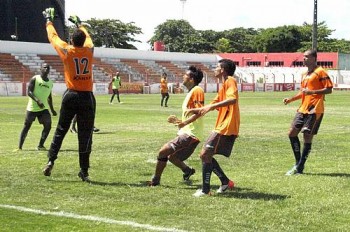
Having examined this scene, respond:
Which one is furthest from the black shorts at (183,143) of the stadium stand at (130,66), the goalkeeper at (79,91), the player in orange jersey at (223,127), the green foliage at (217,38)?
the green foliage at (217,38)

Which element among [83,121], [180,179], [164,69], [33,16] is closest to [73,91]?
[83,121]

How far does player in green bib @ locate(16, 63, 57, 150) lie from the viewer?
43.3 ft

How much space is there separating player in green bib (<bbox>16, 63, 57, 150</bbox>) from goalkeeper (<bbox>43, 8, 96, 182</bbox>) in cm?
399

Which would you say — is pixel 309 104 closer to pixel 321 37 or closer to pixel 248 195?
pixel 248 195

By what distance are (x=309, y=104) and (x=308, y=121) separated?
0.29 metres

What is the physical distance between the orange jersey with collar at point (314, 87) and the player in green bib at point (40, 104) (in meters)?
5.36

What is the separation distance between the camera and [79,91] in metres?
9.07

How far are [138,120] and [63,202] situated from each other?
14.9 m

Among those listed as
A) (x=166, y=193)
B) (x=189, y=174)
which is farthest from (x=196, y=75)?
(x=166, y=193)

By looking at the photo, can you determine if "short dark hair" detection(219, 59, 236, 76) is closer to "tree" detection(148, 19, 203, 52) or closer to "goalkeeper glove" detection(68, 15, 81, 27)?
"goalkeeper glove" detection(68, 15, 81, 27)

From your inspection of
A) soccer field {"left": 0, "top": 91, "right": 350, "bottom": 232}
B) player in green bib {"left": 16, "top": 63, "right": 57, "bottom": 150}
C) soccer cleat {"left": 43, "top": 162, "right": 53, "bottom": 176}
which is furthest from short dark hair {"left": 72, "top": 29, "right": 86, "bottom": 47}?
player in green bib {"left": 16, "top": 63, "right": 57, "bottom": 150}

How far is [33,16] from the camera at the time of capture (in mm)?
60312

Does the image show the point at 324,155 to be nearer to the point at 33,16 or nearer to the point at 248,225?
the point at 248,225

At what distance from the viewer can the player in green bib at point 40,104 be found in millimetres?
13188
